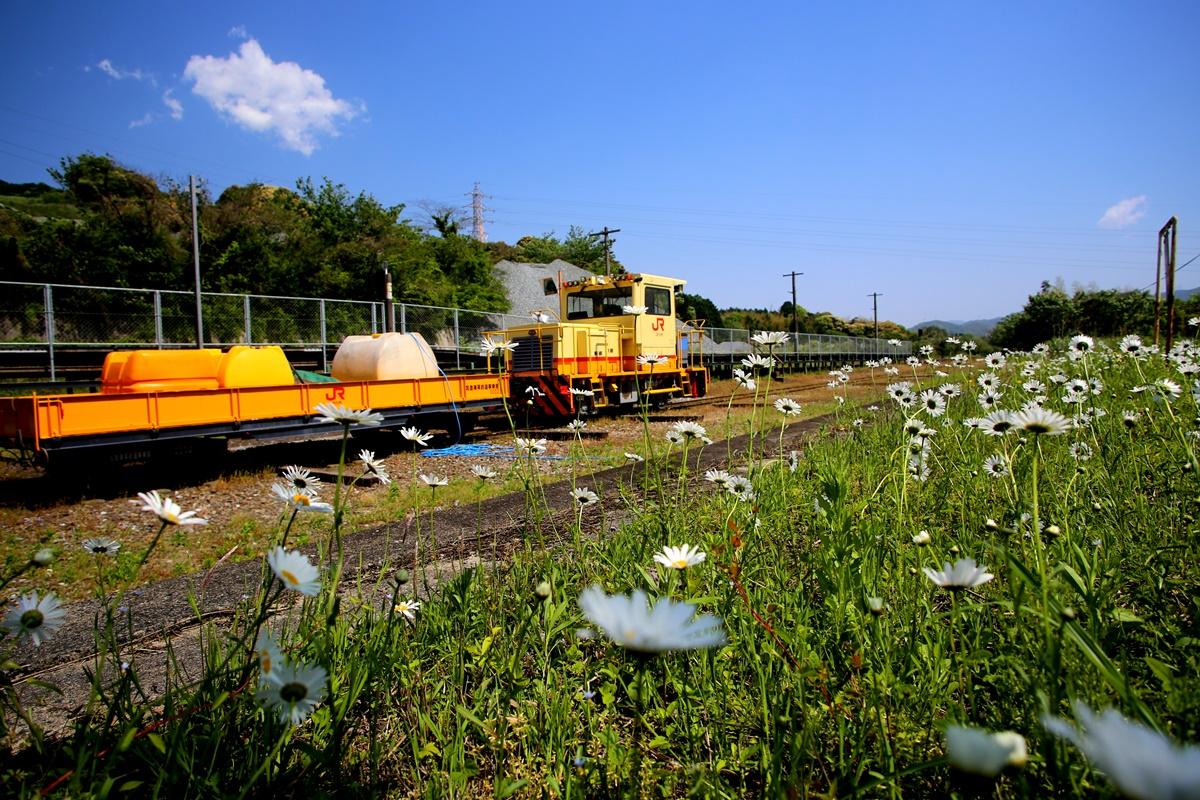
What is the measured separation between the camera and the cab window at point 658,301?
46.8 feet

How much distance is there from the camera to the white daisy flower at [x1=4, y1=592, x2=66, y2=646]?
122 cm

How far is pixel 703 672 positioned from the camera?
1.86m

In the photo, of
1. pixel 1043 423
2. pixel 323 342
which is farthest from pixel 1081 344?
pixel 323 342

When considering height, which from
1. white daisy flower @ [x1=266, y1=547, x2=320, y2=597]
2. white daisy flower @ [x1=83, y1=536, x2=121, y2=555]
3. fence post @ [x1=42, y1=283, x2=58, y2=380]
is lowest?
white daisy flower @ [x1=83, y1=536, x2=121, y2=555]

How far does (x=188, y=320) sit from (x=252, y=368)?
928 cm

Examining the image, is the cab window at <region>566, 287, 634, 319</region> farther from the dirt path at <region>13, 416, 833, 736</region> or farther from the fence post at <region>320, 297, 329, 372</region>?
the dirt path at <region>13, 416, 833, 736</region>

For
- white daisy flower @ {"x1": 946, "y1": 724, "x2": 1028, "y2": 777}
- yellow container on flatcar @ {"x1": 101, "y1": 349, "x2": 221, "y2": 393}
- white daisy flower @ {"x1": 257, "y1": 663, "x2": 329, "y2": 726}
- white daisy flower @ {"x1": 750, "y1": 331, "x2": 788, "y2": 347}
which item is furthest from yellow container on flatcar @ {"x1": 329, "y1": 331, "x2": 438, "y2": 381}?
white daisy flower @ {"x1": 946, "y1": 724, "x2": 1028, "y2": 777}

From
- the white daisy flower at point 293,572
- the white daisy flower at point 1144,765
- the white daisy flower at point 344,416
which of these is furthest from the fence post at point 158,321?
the white daisy flower at point 1144,765

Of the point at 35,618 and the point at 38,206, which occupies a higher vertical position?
the point at 38,206

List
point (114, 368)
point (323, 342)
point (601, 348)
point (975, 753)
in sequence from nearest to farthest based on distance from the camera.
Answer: point (975, 753) < point (114, 368) < point (601, 348) < point (323, 342)

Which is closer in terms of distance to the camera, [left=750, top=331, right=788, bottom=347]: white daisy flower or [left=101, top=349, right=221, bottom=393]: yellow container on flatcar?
[left=750, top=331, right=788, bottom=347]: white daisy flower

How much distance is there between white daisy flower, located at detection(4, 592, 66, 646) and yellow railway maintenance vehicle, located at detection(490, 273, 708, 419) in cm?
1056

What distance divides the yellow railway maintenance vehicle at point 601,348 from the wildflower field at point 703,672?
9.65 metres

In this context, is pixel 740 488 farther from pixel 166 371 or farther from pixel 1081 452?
pixel 166 371
